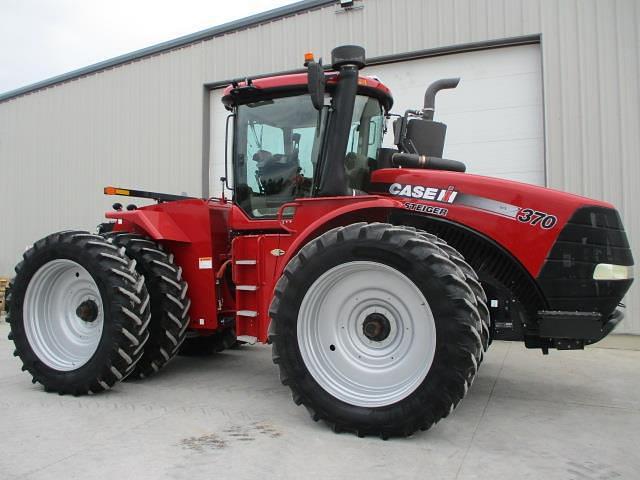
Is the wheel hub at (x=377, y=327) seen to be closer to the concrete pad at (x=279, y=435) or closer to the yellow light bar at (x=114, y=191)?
the concrete pad at (x=279, y=435)

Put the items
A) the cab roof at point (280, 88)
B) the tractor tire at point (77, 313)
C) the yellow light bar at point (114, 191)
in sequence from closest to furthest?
the tractor tire at point (77, 313) → the cab roof at point (280, 88) → the yellow light bar at point (114, 191)

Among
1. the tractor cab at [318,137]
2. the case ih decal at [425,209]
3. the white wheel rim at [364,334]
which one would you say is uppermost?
the tractor cab at [318,137]

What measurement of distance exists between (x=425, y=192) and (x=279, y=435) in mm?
1951

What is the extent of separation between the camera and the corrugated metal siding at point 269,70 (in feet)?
23.9

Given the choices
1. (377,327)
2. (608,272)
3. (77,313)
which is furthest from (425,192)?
(77,313)

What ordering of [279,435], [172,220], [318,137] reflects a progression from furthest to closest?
[172,220] < [318,137] < [279,435]

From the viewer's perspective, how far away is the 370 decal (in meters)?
3.53

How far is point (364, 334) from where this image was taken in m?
3.62

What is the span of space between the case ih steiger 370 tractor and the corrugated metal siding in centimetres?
338

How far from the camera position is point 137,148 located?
1076cm

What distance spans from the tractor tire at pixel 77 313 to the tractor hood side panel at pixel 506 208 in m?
2.39

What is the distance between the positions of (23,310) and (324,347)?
2871 mm

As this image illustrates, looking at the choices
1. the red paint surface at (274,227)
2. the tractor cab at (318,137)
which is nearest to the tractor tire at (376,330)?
the red paint surface at (274,227)

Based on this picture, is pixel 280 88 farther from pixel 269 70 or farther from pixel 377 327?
pixel 269 70
